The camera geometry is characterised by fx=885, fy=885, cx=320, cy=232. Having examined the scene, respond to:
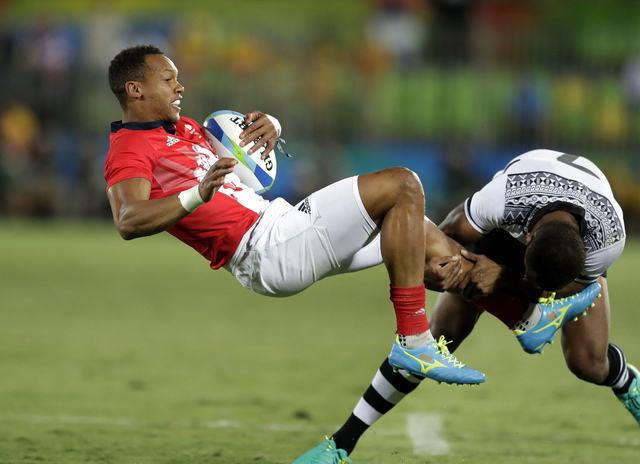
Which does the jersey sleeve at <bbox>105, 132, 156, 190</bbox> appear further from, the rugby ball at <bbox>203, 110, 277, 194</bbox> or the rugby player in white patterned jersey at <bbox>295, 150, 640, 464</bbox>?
the rugby player in white patterned jersey at <bbox>295, 150, 640, 464</bbox>

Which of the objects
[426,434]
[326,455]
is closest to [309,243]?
[326,455]

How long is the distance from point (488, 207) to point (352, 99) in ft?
41.8

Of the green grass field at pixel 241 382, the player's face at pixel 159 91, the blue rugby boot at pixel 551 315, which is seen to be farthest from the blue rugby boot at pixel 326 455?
the player's face at pixel 159 91

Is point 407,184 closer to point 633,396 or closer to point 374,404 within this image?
point 374,404

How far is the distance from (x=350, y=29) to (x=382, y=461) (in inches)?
646

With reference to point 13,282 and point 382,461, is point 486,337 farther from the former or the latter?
point 13,282

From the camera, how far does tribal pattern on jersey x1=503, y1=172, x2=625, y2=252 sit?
514 centimetres

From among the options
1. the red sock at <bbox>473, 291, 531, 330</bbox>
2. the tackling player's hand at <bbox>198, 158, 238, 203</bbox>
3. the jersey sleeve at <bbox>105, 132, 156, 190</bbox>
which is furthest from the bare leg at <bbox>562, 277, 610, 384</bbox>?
the jersey sleeve at <bbox>105, 132, 156, 190</bbox>

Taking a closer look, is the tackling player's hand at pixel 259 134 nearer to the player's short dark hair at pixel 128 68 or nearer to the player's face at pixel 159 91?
the player's face at pixel 159 91

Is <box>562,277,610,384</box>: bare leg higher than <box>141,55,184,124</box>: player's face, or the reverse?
<box>141,55,184,124</box>: player's face

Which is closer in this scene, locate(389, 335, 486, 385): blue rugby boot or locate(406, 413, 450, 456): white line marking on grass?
locate(389, 335, 486, 385): blue rugby boot

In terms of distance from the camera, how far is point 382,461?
211 inches

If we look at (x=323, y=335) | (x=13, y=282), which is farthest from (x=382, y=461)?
(x=13, y=282)

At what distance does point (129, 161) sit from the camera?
483 centimetres
